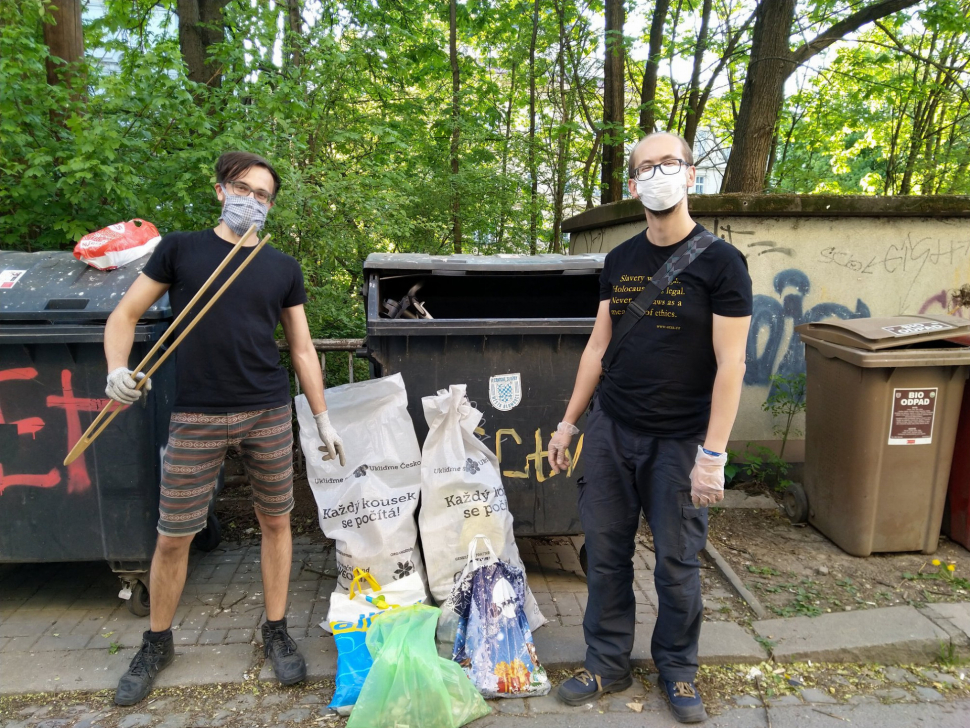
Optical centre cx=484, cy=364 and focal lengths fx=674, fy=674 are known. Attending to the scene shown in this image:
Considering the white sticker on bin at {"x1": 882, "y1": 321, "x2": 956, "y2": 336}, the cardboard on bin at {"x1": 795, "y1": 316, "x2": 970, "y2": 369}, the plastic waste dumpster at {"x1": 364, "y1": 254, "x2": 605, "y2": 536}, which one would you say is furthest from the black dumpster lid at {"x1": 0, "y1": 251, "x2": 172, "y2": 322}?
the white sticker on bin at {"x1": 882, "y1": 321, "x2": 956, "y2": 336}

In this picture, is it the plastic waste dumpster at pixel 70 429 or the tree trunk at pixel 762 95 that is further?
the tree trunk at pixel 762 95

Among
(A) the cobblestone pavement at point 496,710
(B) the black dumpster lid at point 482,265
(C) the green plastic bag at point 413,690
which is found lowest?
(A) the cobblestone pavement at point 496,710

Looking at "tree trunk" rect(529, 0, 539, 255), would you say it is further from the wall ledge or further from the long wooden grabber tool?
the long wooden grabber tool

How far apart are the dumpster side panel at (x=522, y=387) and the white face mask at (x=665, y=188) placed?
90 cm

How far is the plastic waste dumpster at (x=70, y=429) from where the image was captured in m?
2.70

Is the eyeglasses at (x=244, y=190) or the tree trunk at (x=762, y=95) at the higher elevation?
the tree trunk at (x=762, y=95)

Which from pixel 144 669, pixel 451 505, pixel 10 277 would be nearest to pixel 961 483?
pixel 451 505

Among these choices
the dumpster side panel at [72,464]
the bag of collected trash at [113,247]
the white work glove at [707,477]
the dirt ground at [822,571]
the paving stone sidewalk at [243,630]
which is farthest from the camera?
the dirt ground at [822,571]

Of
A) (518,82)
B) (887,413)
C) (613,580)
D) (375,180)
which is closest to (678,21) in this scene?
(518,82)

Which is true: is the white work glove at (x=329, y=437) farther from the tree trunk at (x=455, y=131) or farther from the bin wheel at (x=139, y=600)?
the tree trunk at (x=455, y=131)

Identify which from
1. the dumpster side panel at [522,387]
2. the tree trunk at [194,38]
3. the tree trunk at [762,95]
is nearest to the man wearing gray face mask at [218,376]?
the dumpster side panel at [522,387]

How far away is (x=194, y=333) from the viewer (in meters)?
2.32

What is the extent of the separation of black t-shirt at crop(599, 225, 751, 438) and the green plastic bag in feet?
3.46

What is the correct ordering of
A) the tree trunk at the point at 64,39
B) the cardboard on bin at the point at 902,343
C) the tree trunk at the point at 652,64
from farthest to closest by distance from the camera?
1. the tree trunk at the point at 652,64
2. the tree trunk at the point at 64,39
3. the cardboard on bin at the point at 902,343
